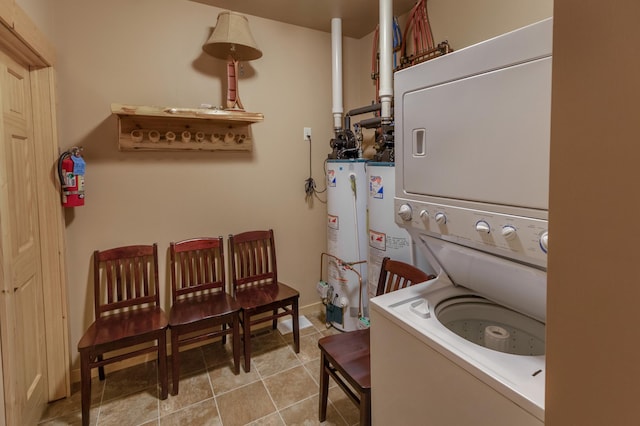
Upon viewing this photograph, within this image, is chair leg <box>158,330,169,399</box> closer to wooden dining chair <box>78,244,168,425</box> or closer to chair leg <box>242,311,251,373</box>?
wooden dining chair <box>78,244,168,425</box>

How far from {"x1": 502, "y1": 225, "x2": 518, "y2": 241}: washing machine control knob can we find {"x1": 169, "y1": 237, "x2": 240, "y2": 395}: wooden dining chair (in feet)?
6.13

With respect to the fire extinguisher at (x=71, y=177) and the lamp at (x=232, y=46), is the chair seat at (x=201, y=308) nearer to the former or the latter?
the fire extinguisher at (x=71, y=177)

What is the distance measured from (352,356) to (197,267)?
4.74 feet

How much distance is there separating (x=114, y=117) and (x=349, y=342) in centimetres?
213

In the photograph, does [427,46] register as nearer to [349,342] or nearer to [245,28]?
[245,28]

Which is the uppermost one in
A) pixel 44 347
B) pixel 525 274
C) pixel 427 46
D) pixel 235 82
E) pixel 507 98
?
pixel 427 46

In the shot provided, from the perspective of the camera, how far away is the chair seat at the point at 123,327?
1946 mm

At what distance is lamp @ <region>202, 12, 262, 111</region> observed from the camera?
7.59 ft

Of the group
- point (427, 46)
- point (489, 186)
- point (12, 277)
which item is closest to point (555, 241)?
point (489, 186)

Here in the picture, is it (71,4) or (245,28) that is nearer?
(71,4)

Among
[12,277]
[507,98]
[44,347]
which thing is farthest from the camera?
[44,347]

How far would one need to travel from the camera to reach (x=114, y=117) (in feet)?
7.57

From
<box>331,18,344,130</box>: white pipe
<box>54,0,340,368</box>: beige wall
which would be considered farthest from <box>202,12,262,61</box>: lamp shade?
<box>331,18,344,130</box>: white pipe

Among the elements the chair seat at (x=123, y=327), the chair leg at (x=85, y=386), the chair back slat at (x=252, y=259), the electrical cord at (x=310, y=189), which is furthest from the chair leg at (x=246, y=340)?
the electrical cord at (x=310, y=189)
